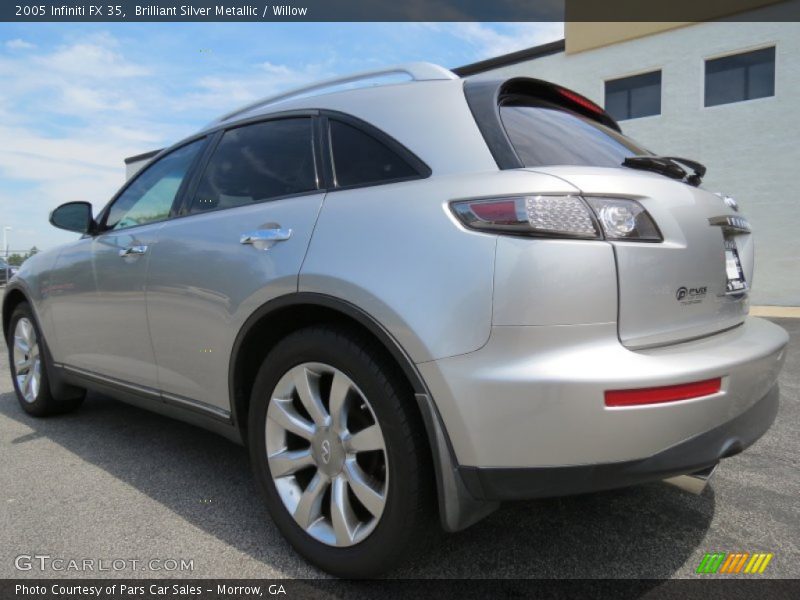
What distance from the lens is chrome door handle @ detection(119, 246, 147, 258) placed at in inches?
116

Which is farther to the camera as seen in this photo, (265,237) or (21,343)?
(21,343)

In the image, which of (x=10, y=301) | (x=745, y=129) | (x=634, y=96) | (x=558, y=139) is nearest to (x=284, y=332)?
(x=558, y=139)

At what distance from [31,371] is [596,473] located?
4.02 m

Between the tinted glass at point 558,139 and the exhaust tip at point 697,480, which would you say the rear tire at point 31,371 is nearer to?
the tinted glass at point 558,139

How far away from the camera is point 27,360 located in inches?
167

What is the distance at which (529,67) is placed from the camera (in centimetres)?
1606

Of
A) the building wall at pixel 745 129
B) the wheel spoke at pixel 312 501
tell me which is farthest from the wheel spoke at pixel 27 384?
the building wall at pixel 745 129

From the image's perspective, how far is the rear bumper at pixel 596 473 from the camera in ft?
5.27

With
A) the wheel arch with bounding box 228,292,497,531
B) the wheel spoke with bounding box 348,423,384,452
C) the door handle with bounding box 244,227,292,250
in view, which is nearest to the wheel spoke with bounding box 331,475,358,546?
the wheel spoke with bounding box 348,423,384,452

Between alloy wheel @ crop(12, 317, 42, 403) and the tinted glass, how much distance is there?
3.62 m

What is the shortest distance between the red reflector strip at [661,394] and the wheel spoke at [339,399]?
0.83 m

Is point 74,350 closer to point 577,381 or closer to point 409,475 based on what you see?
point 409,475

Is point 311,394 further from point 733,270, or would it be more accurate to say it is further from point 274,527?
point 733,270

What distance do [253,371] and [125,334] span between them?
1.04m
